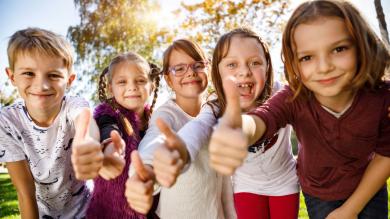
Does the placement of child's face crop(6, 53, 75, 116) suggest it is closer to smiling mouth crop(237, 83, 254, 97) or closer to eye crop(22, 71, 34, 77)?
eye crop(22, 71, 34, 77)

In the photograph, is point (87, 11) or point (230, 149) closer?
point (230, 149)

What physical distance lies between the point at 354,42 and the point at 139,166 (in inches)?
58.0

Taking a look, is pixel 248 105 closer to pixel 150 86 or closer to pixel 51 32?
pixel 150 86

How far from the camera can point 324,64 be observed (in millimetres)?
2010

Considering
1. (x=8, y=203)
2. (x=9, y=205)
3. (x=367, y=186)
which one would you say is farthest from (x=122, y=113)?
(x=8, y=203)

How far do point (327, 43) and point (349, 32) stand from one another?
0.19m

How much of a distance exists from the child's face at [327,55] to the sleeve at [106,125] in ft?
4.43

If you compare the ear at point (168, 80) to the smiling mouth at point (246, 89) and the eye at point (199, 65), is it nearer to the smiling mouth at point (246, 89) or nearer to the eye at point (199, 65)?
the eye at point (199, 65)

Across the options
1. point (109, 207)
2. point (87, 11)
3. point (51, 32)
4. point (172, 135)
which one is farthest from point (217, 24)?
point (172, 135)

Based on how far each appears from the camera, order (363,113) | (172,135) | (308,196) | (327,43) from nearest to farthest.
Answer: (172,135)
(327,43)
(363,113)
(308,196)

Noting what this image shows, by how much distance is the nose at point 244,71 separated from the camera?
2693mm

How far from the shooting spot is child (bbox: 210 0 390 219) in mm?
2055

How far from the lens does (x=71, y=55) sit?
9.65ft

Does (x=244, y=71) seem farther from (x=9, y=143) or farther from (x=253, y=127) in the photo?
(x=9, y=143)
